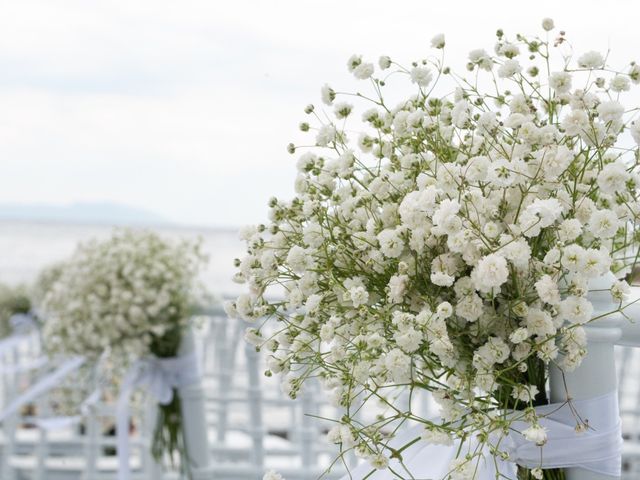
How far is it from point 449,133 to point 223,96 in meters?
27.1

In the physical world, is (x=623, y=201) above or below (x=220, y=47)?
below

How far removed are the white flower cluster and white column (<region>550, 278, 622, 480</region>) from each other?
1.54m

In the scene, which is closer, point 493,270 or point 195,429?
point 493,270

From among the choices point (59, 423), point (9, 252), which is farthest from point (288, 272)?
point (9, 252)

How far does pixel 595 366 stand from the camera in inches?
38.5

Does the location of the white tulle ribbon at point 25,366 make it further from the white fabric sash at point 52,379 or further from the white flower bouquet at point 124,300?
the white flower bouquet at point 124,300

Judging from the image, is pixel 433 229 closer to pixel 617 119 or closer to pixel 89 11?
pixel 617 119

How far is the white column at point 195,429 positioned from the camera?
256 centimetres

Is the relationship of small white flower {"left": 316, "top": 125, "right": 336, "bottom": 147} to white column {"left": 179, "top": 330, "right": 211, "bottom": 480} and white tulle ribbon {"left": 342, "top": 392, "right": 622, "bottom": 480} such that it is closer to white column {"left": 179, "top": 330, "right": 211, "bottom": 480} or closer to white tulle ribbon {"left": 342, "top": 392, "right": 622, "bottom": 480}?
white tulle ribbon {"left": 342, "top": 392, "right": 622, "bottom": 480}

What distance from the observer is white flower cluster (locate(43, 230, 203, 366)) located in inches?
92.0

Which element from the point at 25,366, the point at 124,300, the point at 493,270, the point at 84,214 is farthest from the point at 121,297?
the point at 84,214

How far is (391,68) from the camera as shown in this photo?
1160mm

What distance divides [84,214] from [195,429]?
80.4 feet

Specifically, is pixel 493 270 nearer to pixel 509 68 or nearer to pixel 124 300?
pixel 509 68
